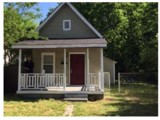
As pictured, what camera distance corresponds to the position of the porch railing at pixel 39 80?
57.7 feet

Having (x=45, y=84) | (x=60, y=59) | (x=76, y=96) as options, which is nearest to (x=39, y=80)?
(x=45, y=84)

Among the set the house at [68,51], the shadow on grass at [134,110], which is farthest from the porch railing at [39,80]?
the shadow on grass at [134,110]

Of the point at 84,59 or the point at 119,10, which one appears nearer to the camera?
the point at 84,59

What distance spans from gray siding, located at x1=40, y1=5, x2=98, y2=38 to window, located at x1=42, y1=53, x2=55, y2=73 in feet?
4.25

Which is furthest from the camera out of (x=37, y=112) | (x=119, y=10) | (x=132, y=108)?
(x=119, y=10)

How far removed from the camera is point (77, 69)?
20.8 meters

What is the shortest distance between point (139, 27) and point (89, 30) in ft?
53.2

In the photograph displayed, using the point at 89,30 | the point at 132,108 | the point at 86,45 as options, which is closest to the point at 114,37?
the point at 89,30

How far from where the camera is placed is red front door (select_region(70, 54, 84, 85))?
818 inches

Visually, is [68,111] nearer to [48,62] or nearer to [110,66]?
[48,62]

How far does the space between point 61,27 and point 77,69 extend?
3.02 metres

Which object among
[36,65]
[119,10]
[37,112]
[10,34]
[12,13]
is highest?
[119,10]

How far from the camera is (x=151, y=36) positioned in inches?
1411

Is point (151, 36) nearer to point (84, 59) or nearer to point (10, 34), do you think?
point (84, 59)
